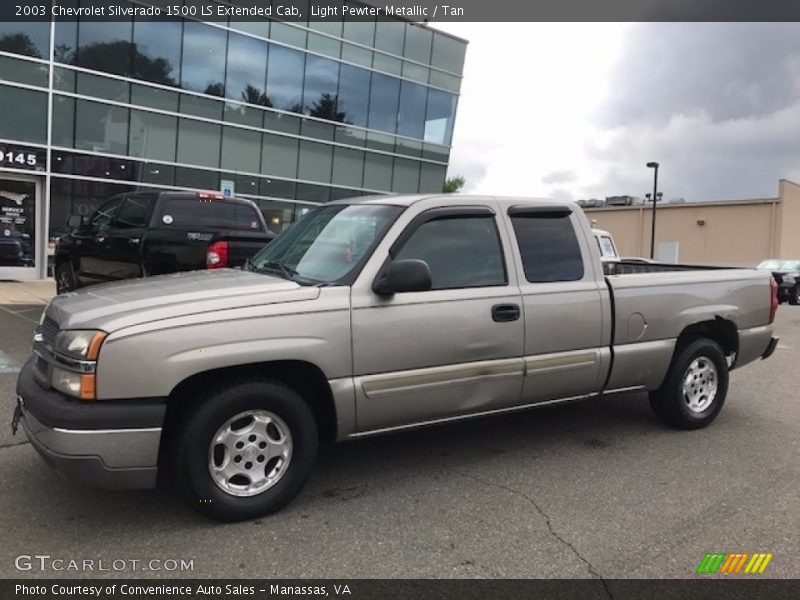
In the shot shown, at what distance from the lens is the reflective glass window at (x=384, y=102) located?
2223 cm

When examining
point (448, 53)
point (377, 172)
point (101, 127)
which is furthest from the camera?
point (448, 53)

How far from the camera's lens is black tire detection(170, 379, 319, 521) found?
11.2 feet

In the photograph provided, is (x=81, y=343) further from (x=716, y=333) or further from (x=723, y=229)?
(x=723, y=229)

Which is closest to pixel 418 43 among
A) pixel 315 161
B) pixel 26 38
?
pixel 315 161

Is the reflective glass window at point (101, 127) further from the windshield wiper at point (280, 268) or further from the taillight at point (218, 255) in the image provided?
the windshield wiper at point (280, 268)

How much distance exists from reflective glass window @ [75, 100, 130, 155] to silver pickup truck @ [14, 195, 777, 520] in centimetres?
1470

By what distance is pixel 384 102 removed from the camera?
73.9 feet

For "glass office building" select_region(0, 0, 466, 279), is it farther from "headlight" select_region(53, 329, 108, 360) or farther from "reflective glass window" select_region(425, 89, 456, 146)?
"headlight" select_region(53, 329, 108, 360)

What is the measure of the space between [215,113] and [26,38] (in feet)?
16.1

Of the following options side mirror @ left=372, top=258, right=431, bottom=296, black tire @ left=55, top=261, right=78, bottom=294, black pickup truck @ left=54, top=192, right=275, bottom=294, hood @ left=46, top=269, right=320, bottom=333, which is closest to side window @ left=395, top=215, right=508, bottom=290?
side mirror @ left=372, top=258, right=431, bottom=296

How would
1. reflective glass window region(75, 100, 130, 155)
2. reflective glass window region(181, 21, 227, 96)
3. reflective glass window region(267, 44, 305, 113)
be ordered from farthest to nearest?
1. reflective glass window region(267, 44, 305, 113)
2. reflective glass window region(181, 21, 227, 96)
3. reflective glass window region(75, 100, 130, 155)

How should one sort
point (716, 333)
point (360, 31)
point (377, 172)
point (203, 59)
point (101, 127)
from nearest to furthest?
point (716, 333), point (101, 127), point (203, 59), point (360, 31), point (377, 172)

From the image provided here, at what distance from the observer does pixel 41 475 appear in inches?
165
